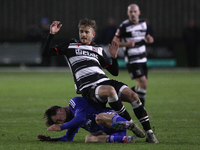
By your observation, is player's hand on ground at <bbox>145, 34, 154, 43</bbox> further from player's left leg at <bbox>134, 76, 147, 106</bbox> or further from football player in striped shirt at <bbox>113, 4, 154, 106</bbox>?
player's left leg at <bbox>134, 76, 147, 106</bbox>

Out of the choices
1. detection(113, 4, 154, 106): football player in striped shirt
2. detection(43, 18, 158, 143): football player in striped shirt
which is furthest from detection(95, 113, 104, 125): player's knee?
detection(113, 4, 154, 106): football player in striped shirt

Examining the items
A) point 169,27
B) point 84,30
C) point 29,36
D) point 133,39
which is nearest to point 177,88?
point 133,39

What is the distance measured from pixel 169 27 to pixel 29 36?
27.7 feet

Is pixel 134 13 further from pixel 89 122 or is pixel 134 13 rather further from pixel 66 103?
pixel 89 122

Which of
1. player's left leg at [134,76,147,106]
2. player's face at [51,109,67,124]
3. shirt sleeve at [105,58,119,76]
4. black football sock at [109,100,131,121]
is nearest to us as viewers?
black football sock at [109,100,131,121]

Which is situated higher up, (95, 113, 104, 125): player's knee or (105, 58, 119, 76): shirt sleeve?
(105, 58, 119, 76): shirt sleeve

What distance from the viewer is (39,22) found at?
28.4 m

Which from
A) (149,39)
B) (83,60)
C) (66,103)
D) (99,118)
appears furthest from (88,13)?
(99,118)

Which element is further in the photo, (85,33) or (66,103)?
(66,103)

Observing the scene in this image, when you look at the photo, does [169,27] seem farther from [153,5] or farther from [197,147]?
[197,147]

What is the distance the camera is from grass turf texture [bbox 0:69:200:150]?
6207 mm

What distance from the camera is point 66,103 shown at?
11250 mm

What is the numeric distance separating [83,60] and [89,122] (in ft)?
2.93

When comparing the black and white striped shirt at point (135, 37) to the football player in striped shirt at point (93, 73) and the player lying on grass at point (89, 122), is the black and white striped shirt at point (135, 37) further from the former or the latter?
the player lying on grass at point (89, 122)
